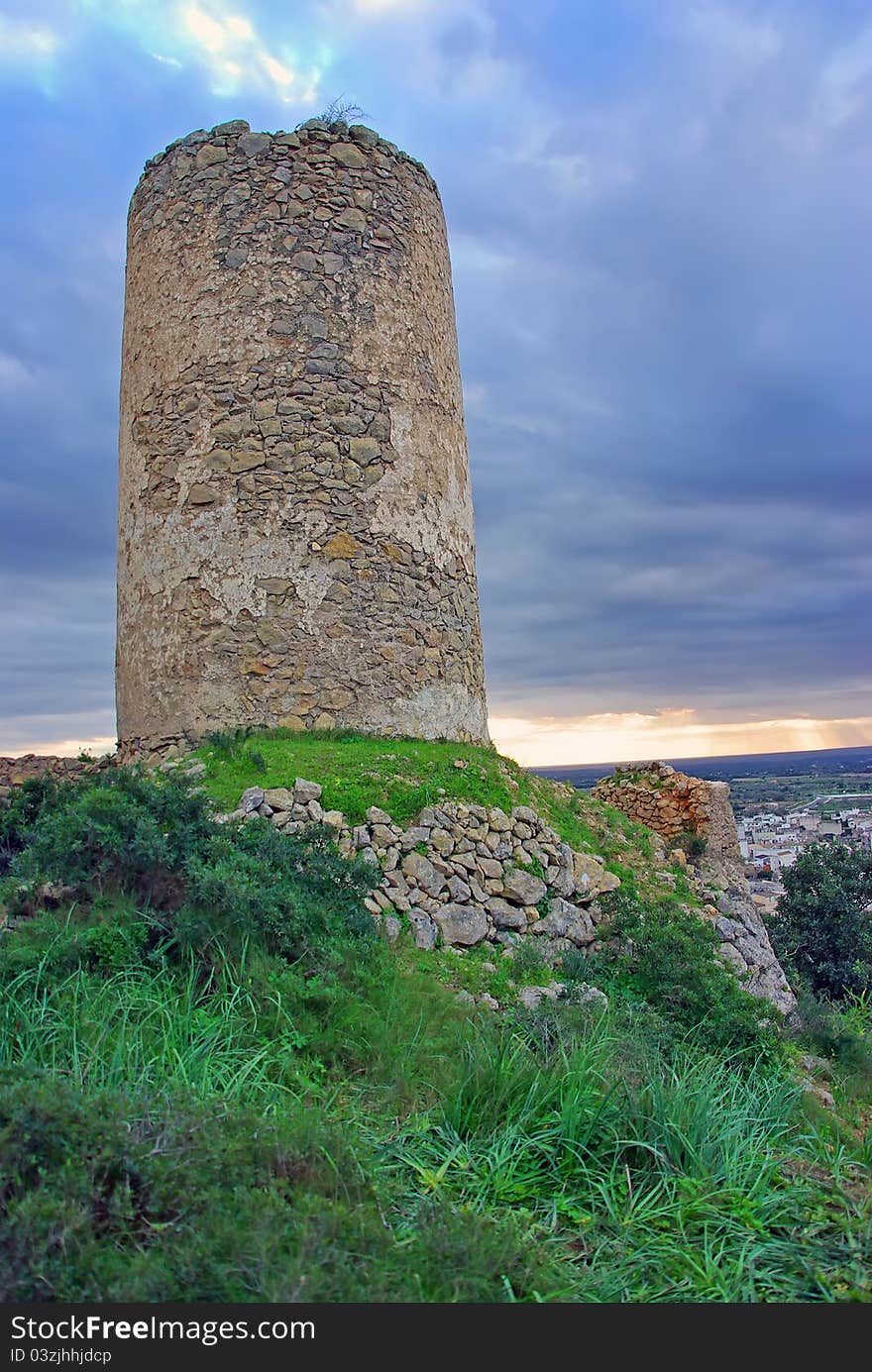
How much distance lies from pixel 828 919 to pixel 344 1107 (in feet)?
42.9

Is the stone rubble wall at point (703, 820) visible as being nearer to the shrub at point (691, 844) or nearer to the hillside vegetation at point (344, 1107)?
the shrub at point (691, 844)

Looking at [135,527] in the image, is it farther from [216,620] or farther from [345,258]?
[345,258]

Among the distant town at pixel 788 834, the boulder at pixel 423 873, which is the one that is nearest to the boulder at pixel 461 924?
the boulder at pixel 423 873

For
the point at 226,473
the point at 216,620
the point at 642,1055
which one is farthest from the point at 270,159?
the point at 642,1055

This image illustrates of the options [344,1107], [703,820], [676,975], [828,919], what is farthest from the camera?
[828,919]

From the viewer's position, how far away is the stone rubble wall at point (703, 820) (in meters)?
8.97

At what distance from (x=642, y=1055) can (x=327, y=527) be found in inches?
225

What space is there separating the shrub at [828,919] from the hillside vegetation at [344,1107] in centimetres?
788

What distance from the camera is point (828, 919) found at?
1508cm

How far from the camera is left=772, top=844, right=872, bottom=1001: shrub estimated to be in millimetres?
13938

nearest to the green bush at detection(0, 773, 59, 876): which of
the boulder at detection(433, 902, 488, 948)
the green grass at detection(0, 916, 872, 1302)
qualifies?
the boulder at detection(433, 902, 488, 948)

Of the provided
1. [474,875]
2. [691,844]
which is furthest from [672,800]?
[474,875]

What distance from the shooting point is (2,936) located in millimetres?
5113

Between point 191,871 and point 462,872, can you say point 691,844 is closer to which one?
point 462,872
